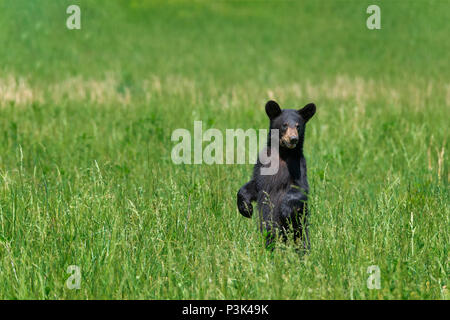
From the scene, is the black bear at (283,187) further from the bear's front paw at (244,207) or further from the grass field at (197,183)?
the grass field at (197,183)

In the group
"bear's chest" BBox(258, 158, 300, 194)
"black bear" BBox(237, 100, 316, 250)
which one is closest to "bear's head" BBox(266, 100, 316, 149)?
"black bear" BBox(237, 100, 316, 250)

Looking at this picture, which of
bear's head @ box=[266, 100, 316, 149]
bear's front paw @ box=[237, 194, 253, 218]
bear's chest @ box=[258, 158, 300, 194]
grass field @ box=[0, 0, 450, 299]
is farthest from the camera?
bear's front paw @ box=[237, 194, 253, 218]

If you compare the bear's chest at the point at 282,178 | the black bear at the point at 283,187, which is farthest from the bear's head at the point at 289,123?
the bear's chest at the point at 282,178

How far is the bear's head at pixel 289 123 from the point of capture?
444 cm

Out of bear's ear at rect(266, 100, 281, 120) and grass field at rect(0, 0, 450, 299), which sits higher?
bear's ear at rect(266, 100, 281, 120)

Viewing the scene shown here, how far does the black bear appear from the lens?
4516 mm

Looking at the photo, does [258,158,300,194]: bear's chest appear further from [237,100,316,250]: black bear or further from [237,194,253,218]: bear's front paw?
[237,194,253,218]: bear's front paw

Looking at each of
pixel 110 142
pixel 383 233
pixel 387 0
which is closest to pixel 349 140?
pixel 110 142

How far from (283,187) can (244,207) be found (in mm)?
384

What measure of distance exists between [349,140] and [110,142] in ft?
12.1

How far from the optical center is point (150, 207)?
5027 millimetres

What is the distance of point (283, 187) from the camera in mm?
4703

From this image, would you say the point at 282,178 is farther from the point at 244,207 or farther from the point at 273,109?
the point at 273,109
